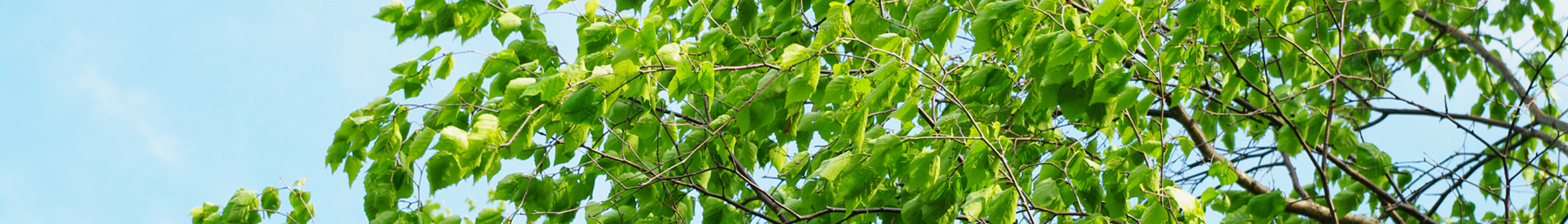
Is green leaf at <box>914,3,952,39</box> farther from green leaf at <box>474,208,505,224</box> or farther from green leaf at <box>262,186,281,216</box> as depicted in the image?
green leaf at <box>262,186,281,216</box>

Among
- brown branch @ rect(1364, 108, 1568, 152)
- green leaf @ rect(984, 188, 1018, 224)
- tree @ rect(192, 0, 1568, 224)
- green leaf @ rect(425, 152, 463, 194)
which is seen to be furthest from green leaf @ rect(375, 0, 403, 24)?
brown branch @ rect(1364, 108, 1568, 152)

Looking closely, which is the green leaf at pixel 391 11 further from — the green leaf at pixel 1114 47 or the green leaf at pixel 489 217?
the green leaf at pixel 1114 47

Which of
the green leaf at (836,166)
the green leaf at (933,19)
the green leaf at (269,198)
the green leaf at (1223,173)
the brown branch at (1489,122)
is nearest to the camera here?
the green leaf at (836,166)

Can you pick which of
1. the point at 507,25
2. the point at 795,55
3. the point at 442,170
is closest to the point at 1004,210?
the point at 795,55

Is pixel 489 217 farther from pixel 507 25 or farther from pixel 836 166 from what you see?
pixel 836 166

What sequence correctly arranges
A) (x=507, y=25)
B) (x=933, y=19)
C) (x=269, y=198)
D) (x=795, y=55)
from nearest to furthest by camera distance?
(x=795, y=55), (x=933, y=19), (x=507, y=25), (x=269, y=198)

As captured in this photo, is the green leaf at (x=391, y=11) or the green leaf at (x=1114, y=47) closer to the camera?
the green leaf at (x=1114, y=47)

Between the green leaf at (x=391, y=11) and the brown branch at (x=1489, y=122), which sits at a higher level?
the green leaf at (x=391, y=11)

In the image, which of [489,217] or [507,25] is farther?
[507,25]

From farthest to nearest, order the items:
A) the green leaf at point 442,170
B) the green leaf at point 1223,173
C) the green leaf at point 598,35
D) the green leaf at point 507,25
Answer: the green leaf at point 507,25, the green leaf at point 1223,173, the green leaf at point 598,35, the green leaf at point 442,170

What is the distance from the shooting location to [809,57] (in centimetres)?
204

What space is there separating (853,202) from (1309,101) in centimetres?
337

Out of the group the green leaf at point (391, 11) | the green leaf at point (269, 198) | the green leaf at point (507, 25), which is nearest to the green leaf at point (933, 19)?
the green leaf at point (507, 25)

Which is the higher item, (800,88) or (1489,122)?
(800,88)
